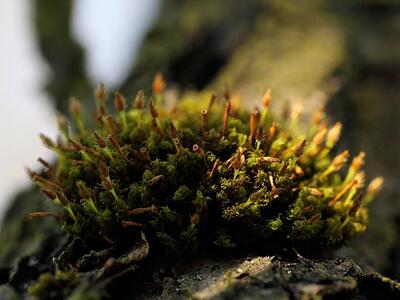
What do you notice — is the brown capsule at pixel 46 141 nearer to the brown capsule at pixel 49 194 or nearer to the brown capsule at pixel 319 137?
the brown capsule at pixel 49 194

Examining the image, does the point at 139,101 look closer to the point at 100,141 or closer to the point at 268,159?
the point at 100,141

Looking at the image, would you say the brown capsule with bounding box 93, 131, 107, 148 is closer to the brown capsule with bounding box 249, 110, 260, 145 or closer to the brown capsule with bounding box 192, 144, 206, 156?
→ the brown capsule with bounding box 192, 144, 206, 156

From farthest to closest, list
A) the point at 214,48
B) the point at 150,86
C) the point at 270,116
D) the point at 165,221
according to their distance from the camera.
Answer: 1. the point at 214,48
2. the point at 150,86
3. the point at 270,116
4. the point at 165,221

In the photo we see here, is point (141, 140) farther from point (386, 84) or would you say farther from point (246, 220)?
point (386, 84)

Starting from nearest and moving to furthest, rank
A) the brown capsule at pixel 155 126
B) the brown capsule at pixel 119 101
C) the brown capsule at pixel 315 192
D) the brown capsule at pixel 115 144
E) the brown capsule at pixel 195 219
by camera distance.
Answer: the brown capsule at pixel 195 219, the brown capsule at pixel 115 144, the brown capsule at pixel 315 192, the brown capsule at pixel 155 126, the brown capsule at pixel 119 101

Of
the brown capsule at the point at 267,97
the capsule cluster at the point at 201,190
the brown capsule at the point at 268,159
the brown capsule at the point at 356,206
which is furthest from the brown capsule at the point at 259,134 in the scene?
the brown capsule at the point at 356,206

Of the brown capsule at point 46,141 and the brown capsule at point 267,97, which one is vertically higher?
the brown capsule at point 46,141

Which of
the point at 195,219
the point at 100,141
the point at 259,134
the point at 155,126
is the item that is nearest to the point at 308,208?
the point at 259,134

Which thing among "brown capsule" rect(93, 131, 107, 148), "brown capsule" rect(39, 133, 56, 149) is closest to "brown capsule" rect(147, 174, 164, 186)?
"brown capsule" rect(93, 131, 107, 148)

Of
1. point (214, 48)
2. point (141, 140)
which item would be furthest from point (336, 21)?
point (141, 140)
